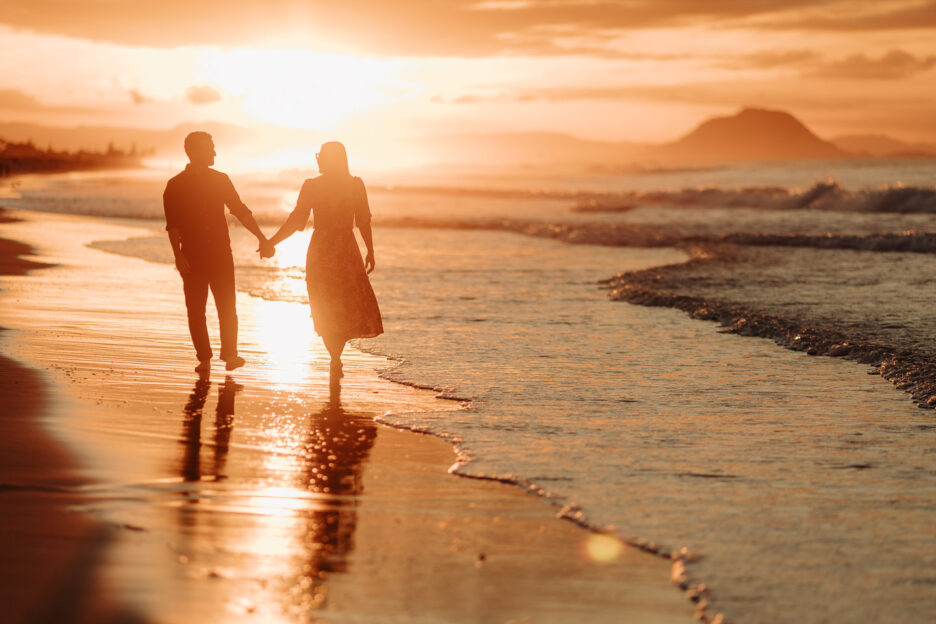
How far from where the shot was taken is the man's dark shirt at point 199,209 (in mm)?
8422

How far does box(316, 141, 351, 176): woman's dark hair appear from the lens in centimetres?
846

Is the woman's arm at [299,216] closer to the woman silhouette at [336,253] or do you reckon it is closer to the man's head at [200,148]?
the woman silhouette at [336,253]

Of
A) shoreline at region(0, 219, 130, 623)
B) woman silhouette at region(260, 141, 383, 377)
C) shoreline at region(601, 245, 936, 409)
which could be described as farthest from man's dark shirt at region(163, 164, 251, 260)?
shoreline at region(601, 245, 936, 409)

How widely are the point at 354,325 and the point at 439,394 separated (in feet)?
3.25

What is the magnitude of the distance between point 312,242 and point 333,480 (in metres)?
3.53

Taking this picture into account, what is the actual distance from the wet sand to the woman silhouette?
0.51 metres

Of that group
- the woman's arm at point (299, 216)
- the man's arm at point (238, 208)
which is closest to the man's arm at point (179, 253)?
the man's arm at point (238, 208)

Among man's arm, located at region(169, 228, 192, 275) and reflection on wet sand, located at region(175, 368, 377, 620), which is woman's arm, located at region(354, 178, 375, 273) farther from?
reflection on wet sand, located at region(175, 368, 377, 620)

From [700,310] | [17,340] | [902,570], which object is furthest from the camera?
[700,310]

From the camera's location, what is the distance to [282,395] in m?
7.96

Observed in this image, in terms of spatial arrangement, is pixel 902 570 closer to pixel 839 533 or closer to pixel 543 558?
pixel 839 533

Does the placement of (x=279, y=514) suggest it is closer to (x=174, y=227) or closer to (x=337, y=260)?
(x=337, y=260)

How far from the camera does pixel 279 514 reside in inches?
190

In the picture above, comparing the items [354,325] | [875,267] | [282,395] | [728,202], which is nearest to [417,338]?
[354,325]
